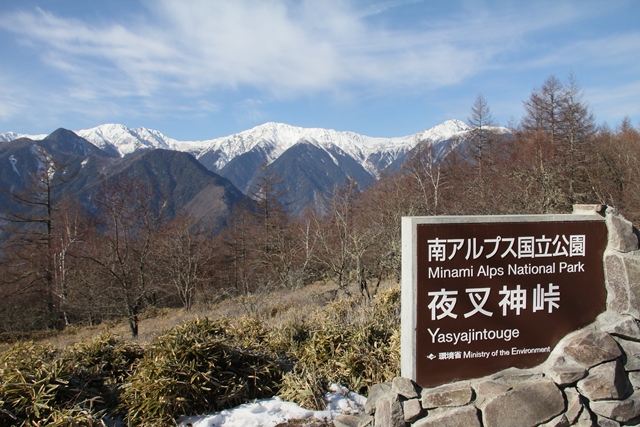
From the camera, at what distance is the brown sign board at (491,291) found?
3162 mm

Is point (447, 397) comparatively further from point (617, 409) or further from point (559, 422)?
point (617, 409)

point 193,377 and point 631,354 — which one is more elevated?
point 631,354

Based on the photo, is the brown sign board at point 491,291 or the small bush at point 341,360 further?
the small bush at point 341,360

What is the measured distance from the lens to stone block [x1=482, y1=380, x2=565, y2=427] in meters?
3.03

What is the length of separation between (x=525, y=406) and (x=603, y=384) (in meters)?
0.71

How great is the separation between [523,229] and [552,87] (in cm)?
2443

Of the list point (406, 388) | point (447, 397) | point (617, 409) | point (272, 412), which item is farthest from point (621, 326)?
point (272, 412)

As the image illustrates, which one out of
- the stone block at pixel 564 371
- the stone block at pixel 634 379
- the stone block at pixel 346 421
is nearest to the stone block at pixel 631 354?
the stone block at pixel 634 379

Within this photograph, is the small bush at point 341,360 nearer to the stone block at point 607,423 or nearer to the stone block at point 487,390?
the stone block at point 487,390

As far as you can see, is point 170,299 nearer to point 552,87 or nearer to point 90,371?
point 90,371

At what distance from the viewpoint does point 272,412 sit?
12.7 ft

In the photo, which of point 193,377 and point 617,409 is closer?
point 617,409

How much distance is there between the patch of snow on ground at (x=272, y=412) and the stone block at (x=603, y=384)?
1.94m

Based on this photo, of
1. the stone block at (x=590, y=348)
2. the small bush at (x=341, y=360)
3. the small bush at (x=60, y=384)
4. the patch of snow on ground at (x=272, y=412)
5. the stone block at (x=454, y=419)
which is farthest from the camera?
the small bush at (x=341, y=360)
